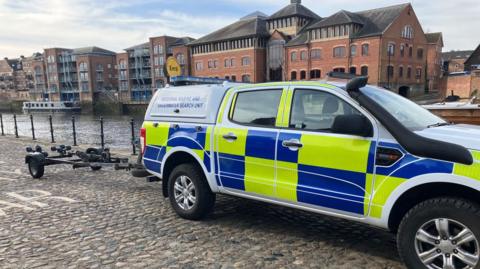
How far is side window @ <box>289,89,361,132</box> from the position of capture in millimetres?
3768

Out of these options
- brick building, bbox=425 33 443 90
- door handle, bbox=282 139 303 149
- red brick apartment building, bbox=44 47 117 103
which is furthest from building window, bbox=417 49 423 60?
red brick apartment building, bbox=44 47 117 103

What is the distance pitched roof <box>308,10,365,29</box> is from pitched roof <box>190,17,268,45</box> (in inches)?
467

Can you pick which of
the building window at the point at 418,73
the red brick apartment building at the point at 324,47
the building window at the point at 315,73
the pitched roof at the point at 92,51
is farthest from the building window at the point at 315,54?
the pitched roof at the point at 92,51

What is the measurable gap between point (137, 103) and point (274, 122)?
7812 cm

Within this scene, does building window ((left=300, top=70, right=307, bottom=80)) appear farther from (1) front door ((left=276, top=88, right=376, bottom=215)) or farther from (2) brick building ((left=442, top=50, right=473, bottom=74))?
(1) front door ((left=276, top=88, right=376, bottom=215))

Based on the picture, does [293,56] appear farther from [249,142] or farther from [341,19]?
[249,142]

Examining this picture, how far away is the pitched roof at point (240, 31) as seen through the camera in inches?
2608

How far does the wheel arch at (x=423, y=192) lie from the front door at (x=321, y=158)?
0.78 feet

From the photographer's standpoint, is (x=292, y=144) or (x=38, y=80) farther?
(x=38, y=80)

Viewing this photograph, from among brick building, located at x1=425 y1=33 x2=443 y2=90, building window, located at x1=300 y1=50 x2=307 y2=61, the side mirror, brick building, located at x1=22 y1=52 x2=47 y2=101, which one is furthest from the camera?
brick building, located at x1=22 y1=52 x2=47 y2=101

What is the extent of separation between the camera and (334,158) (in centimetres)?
358

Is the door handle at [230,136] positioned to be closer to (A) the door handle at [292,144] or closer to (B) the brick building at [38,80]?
(A) the door handle at [292,144]

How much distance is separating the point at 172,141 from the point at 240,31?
66014mm

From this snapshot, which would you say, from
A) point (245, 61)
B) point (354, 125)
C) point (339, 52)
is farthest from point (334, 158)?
point (245, 61)
